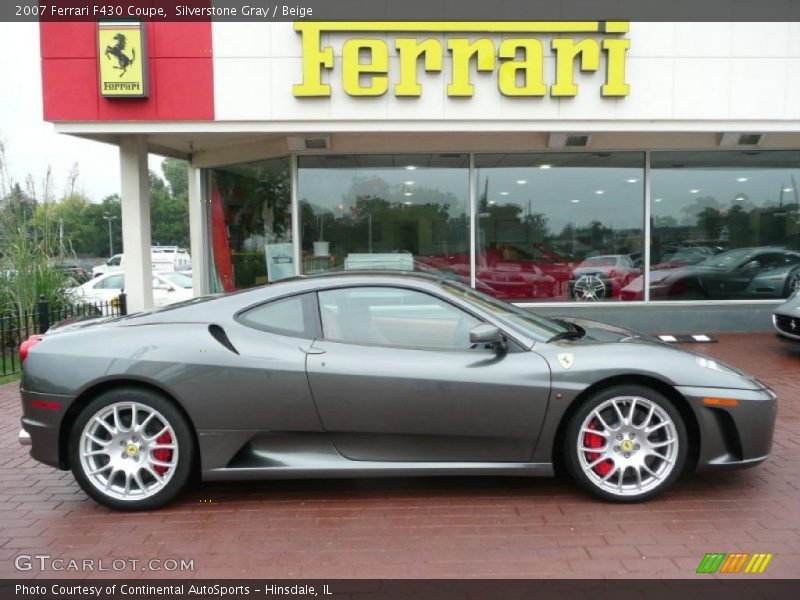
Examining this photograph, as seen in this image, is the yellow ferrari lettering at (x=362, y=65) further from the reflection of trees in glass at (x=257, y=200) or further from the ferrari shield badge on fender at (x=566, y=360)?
the ferrari shield badge on fender at (x=566, y=360)

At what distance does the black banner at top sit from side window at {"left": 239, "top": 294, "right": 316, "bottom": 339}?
6.15 metres

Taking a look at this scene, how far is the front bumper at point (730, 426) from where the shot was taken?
371cm

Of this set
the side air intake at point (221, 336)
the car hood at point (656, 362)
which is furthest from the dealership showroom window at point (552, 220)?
the side air intake at point (221, 336)

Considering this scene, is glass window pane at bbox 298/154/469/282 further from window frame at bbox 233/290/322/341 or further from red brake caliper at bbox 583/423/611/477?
red brake caliper at bbox 583/423/611/477

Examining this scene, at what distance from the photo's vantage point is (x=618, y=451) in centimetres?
373

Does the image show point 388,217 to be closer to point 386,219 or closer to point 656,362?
point 386,219

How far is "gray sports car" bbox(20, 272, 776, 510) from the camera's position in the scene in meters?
3.69

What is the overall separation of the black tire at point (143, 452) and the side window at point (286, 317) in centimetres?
70

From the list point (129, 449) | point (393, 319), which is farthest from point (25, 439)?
point (393, 319)

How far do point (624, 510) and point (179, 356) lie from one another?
9.12 ft

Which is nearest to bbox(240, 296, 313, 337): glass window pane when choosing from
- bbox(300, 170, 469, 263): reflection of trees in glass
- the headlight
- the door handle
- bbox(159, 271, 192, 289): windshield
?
the door handle

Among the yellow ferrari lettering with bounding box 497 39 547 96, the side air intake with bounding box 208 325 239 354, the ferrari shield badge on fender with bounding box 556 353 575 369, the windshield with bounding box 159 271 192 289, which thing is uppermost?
the yellow ferrari lettering with bounding box 497 39 547 96
